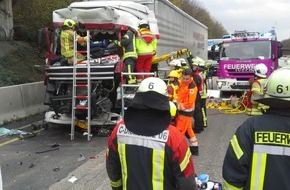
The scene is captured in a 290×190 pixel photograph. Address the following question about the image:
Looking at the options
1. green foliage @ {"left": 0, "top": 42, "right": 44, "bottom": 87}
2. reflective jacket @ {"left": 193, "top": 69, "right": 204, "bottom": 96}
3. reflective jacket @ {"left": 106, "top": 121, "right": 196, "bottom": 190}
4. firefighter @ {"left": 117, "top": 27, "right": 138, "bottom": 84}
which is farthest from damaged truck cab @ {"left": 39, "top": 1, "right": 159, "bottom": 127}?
reflective jacket @ {"left": 106, "top": 121, "right": 196, "bottom": 190}

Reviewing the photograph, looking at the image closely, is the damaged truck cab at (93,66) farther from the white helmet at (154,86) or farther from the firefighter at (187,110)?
the white helmet at (154,86)

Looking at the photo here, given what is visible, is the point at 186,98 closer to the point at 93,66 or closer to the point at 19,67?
the point at 93,66

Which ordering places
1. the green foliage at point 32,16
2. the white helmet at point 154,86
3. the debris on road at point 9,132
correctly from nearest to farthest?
the white helmet at point 154,86 → the debris on road at point 9,132 → the green foliage at point 32,16

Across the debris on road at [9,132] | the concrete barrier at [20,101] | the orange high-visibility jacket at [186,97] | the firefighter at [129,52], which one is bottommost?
the debris on road at [9,132]

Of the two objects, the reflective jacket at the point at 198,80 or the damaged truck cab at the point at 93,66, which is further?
the reflective jacket at the point at 198,80

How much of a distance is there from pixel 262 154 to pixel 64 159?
5.05m

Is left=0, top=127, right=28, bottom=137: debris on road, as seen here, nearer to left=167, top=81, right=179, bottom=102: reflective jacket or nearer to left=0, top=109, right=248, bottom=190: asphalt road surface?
left=0, top=109, right=248, bottom=190: asphalt road surface

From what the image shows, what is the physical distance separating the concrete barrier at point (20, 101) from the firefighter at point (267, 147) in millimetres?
8586

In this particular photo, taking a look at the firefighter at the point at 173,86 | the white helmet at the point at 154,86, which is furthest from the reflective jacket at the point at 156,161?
the firefighter at the point at 173,86

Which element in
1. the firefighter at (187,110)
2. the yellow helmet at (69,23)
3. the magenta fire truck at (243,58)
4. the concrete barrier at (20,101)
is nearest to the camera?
the firefighter at (187,110)

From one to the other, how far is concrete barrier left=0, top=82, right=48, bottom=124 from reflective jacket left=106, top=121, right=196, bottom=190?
8.15 meters

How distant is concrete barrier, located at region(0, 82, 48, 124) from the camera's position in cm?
1047

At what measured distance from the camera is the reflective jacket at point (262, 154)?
2.59 m

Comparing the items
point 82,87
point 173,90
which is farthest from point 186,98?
point 82,87
